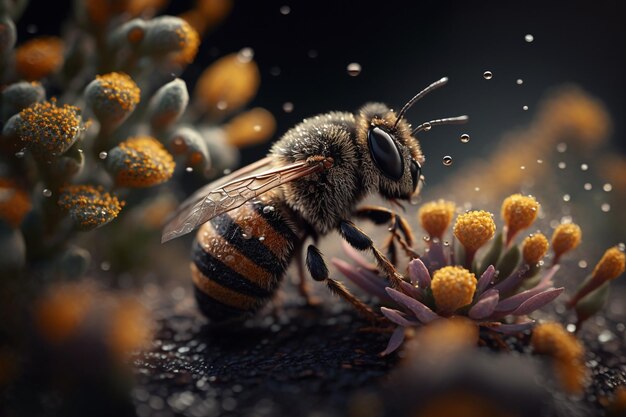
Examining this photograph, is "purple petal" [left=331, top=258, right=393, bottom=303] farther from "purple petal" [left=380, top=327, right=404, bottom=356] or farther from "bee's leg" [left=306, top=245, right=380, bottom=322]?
"purple petal" [left=380, top=327, right=404, bottom=356]

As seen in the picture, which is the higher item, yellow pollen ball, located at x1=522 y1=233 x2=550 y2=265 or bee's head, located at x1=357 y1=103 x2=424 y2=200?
bee's head, located at x1=357 y1=103 x2=424 y2=200

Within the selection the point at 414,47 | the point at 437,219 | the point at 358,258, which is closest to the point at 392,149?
the point at 437,219

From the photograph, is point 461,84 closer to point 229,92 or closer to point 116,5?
point 229,92

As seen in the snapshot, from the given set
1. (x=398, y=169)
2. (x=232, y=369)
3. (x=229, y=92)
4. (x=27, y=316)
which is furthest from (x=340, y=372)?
(x=229, y=92)

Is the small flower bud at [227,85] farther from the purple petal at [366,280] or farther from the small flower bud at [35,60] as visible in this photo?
the purple petal at [366,280]

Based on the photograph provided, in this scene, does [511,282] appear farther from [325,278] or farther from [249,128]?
[249,128]

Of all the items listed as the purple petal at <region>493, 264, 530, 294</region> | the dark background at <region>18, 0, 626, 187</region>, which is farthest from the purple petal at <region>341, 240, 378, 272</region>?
the dark background at <region>18, 0, 626, 187</region>
